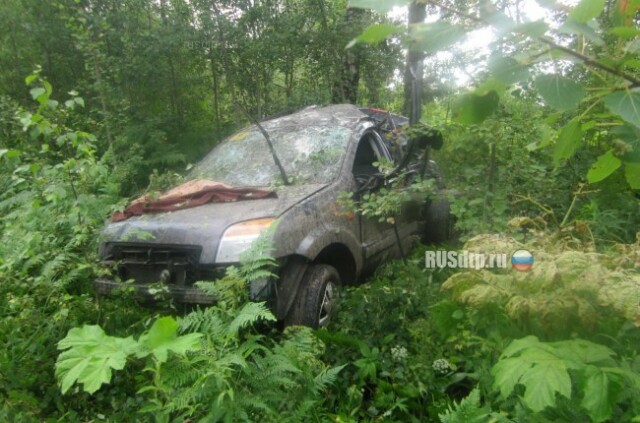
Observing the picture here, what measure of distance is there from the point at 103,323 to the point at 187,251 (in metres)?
0.93

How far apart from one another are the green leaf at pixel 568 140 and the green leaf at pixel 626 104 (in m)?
0.25

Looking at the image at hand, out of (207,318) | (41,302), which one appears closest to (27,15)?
(41,302)

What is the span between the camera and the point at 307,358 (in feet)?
8.42

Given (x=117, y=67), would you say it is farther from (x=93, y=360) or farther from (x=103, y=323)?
(x=93, y=360)

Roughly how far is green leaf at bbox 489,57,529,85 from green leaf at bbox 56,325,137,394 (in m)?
1.67

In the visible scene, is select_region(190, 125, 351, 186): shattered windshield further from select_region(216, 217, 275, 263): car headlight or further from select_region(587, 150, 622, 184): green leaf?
select_region(587, 150, 622, 184): green leaf

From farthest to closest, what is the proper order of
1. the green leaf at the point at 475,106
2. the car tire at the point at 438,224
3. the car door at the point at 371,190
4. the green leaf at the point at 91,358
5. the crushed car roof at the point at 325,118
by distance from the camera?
the car tire at the point at 438,224 < the crushed car roof at the point at 325,118 < the car door at the point at 371,190 < the green leaf at the point at 91,358 < the green leaf at the point at 475,106

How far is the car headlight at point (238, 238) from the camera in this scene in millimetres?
3107

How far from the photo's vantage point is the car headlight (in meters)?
3.11

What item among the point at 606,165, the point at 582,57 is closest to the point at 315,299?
the point at 606,165

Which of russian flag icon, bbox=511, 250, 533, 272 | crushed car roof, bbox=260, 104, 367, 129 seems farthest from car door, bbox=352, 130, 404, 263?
russian flag icon, bbox=511, 250, 533, 272

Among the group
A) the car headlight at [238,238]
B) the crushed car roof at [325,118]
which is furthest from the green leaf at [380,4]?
the crushed car roof at [325,118]

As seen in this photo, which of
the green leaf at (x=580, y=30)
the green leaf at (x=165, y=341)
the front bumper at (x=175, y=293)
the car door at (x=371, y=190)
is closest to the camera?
the green leaf at (x=580, y=30)

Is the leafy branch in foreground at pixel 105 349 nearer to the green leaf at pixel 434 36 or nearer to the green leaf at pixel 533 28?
the green leaf at pixel 434 36
